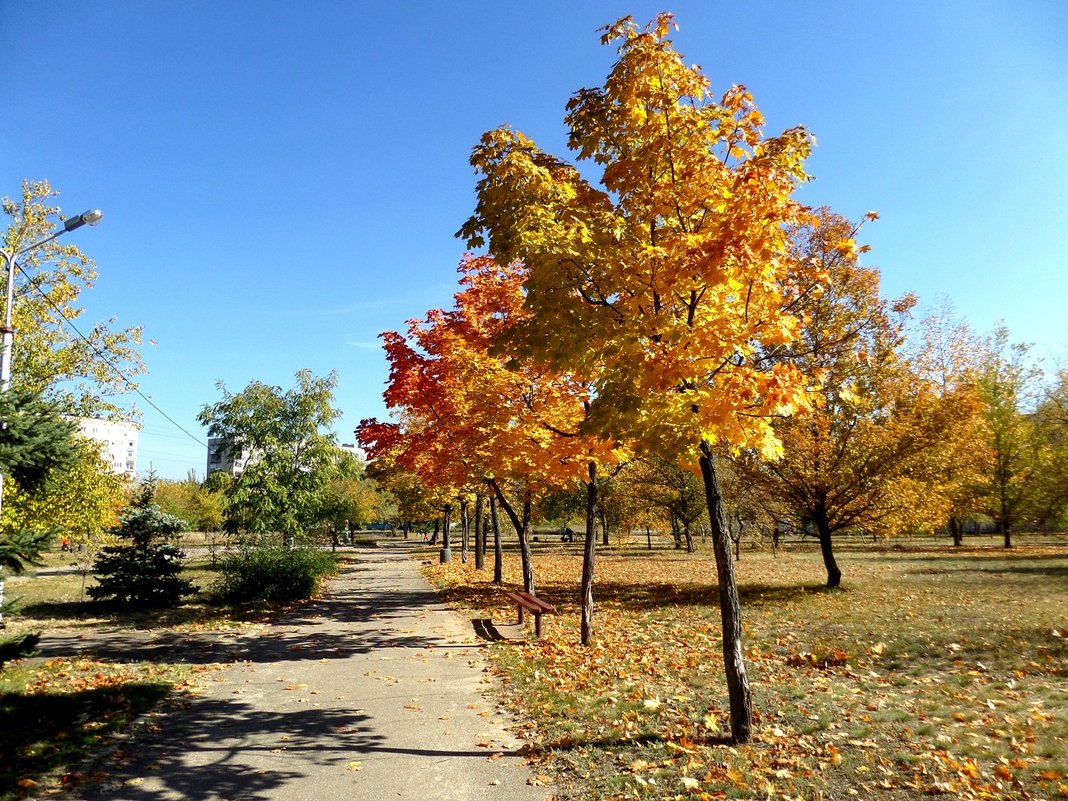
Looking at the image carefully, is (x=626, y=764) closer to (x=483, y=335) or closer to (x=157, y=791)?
(x=157, y=791)

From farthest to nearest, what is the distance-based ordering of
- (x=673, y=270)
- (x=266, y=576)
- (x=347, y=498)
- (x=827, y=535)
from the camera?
1. (x=347, y=498)
2. (x=827, y=535)
3. (x=266, y=576)
4. (x=673, y=270)

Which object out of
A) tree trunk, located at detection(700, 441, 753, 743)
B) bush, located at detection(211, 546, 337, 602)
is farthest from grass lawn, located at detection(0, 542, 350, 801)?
tree trunk, located at detection(700, 441, 753, 743)

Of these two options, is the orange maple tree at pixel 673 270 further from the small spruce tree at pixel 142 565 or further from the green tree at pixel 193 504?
the green tree at pixel 193 504

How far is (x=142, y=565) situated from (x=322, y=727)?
11482 mm

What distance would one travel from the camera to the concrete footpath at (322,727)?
16.5 ft

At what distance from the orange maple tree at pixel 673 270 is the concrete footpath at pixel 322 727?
9.06 feet

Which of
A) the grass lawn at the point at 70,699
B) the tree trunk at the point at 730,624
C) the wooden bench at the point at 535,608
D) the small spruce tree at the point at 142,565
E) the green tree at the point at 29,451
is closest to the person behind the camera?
the grass lawn at the point at 70,699

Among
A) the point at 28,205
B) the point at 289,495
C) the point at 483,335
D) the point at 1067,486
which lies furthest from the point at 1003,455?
the point at 28,205

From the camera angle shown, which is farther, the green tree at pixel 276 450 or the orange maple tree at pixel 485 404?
the green tree at pixel 276 450

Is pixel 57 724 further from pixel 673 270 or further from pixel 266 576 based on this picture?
pixel 266 576

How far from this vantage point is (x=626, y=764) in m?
5.26

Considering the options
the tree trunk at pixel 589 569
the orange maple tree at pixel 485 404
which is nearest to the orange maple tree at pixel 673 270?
the orange maple tree at pixel 485 404

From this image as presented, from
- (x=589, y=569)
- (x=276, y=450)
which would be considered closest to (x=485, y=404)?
(x=589, y=569)

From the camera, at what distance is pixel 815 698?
22.5 feet
